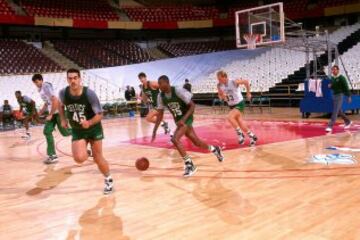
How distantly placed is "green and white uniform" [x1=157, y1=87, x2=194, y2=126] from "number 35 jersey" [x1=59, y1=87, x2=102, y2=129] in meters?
1.46

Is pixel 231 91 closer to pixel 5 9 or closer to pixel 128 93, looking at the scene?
pixel 128 93

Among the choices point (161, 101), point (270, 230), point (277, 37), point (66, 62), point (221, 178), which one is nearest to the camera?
point (270, 230)

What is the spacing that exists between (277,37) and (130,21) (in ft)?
51.4

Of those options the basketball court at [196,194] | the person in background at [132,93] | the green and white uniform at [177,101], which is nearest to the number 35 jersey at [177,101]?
the green and white uniform at [177,101]

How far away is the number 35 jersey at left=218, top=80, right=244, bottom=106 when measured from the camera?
925 centimetres

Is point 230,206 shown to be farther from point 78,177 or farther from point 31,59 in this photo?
point 31,59

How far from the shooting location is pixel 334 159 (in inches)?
288

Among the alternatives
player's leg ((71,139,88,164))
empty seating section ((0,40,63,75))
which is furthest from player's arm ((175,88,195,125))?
empty seating section ((0,40,63,75))

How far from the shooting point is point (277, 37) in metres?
17.2

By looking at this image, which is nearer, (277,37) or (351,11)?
(277,37)

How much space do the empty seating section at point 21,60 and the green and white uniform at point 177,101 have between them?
1708 cm

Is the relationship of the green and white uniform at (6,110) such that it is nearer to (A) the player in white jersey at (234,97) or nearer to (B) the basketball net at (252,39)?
(B) the basketball net at (252,39)

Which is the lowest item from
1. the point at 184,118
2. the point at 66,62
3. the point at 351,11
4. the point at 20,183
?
the point at 20,183

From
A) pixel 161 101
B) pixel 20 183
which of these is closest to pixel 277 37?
pixel 161 101
